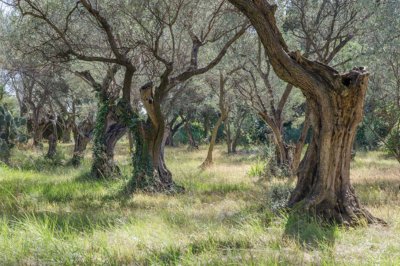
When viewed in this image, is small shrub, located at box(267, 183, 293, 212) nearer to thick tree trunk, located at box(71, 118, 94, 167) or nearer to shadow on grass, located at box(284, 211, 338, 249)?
shadow on grass, located at box(284, 211, 338, 249)

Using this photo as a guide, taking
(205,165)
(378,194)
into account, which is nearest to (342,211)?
(378,194)

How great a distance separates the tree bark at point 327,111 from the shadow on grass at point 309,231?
24 cm

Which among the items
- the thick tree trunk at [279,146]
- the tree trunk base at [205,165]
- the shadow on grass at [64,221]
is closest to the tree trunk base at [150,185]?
the shadow on grass at [64,221]

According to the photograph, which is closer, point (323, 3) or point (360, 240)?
point (360, 240)

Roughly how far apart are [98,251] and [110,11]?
290 inches

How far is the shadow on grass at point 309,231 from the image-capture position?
467 cm

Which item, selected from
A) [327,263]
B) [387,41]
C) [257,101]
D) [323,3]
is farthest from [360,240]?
[257,101]

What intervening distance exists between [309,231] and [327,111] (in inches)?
67.6

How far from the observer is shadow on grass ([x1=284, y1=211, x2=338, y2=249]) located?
15.3ft

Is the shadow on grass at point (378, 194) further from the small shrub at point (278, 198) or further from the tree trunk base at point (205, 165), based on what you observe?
the tree trunk base at point (205, 165)

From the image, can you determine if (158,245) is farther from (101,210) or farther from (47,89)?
(47,89)

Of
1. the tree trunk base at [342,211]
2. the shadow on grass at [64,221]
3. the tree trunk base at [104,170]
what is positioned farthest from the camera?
the tree trunk base at [104,170]

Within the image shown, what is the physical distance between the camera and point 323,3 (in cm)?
1116

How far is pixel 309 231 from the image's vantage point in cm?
518
